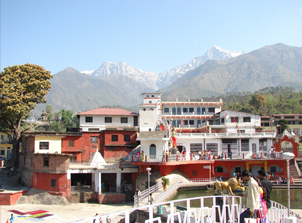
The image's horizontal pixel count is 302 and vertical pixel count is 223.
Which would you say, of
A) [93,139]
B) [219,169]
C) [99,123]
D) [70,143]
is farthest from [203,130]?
[70,143]

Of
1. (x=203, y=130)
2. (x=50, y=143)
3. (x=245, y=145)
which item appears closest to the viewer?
(x=50, y=143)

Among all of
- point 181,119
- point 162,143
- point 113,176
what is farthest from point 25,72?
point 181,119

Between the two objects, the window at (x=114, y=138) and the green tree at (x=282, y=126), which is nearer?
the window at (x=114, y=138)

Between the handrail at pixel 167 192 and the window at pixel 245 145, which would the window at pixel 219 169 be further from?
the handrail at pixel 167 192

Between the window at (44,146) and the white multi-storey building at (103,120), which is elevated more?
the white multi-storey building at (103,120)

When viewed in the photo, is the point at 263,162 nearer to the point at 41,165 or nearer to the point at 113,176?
the point at 113,176

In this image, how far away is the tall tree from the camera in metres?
41.7

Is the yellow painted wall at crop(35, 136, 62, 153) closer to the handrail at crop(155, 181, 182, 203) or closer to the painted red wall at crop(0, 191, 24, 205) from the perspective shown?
the painted red wall at crop(0, 191, 24, 205)

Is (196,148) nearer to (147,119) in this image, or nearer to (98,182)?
(147,119)

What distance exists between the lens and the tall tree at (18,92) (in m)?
41.7

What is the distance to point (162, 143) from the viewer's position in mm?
36688

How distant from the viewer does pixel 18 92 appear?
43938mm

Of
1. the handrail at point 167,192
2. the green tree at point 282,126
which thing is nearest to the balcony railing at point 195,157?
the handrail at point 167,192

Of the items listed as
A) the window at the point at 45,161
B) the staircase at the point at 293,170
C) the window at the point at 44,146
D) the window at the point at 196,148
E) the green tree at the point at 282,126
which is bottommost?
the staircase at the point at 293,170
